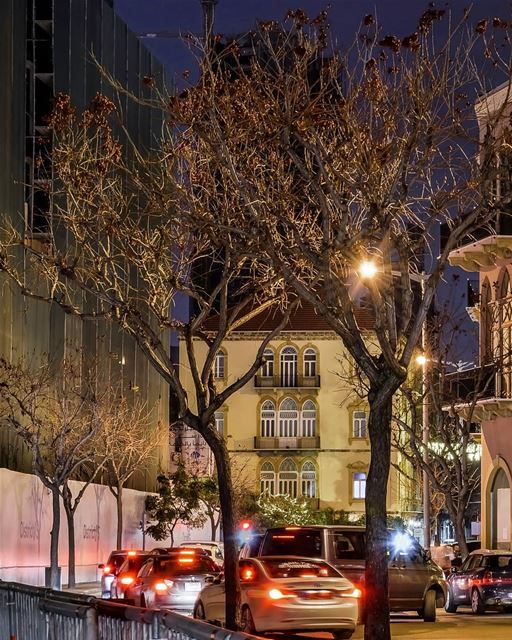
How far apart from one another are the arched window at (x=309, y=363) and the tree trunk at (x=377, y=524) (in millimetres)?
78445

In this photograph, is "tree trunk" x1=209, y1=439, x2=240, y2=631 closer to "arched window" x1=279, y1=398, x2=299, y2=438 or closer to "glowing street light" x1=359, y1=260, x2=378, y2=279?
"glowing street light" x1=359, y1=260, x2=378, y2=279

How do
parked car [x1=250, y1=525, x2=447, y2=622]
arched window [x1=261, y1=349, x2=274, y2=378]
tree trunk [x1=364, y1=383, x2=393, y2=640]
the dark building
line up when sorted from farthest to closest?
arched window [x1=261, y1=349, x2=274, y2=378]
the dark building
parked car [x1=250, y1=525, x2=447, y2=622]
tree trunk [x1=364, y1=383, x2=393, y2=640]

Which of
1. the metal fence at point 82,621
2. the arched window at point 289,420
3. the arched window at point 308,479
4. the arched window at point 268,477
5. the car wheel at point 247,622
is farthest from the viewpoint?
the arched window at point 289,420

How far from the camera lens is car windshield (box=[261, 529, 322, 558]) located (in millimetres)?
28250

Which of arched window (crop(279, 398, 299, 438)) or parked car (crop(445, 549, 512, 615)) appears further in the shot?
arched window (crop(279, 398, 299, 438))

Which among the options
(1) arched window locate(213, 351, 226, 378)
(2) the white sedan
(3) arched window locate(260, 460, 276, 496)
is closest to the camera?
(2) the white sedan

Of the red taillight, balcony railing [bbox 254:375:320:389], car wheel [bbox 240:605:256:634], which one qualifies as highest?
balcony railing [bbox 254:375:320:389]

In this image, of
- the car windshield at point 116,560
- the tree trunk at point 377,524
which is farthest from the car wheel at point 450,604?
the tree trunk at point 377,524

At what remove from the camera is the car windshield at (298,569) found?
23.6 metres

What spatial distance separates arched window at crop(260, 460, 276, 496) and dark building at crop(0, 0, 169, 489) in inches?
942

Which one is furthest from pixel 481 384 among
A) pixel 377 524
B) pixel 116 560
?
pixel 377 524

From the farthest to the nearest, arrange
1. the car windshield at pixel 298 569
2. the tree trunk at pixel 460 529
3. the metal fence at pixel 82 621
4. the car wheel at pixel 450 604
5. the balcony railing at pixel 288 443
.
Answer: the balcony railing at pixel 288 443 → the tree trunk at pixel 460 529 → the car wheel at pixel 450 604 → the car windshield at pixel 298 569 → the metal fence at pixel 82 621

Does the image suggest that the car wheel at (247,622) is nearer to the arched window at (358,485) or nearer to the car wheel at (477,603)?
the car wheel at (477,603)

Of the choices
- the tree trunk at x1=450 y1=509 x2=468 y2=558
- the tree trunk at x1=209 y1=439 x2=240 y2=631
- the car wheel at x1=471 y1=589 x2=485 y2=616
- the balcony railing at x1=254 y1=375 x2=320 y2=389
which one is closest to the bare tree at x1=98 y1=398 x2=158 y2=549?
the tree trunk at x1=450 y1=509 x2=468 y2=558
